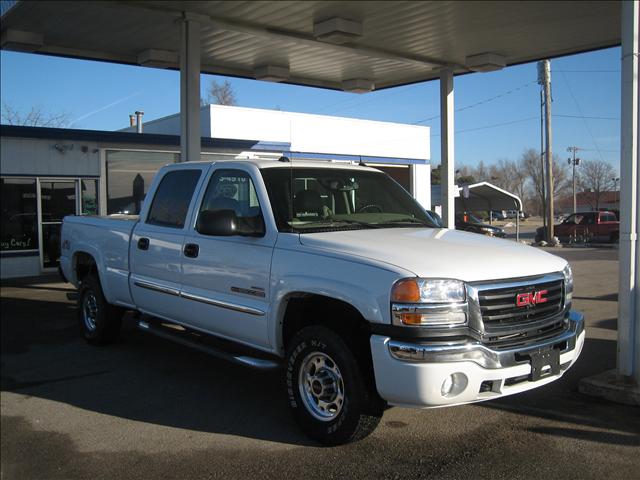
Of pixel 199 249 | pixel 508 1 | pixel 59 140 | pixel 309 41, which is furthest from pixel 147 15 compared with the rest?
pixel 199 249

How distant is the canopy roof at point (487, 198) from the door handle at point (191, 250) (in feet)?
71.4

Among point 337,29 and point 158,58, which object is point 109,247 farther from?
point 158,58

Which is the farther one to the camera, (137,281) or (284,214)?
(137,281)

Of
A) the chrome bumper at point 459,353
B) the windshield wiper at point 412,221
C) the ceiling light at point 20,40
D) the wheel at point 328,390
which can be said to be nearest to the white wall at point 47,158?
the ceiling light at point 20,40

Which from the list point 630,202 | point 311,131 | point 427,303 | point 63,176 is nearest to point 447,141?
point 311,131

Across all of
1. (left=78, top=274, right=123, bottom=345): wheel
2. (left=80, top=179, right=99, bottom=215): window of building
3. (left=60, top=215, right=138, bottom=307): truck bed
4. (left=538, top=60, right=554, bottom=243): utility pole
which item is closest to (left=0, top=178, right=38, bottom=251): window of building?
(left=80, top=179, right=99, bottom=215): window of building

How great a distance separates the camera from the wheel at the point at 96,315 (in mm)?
7312

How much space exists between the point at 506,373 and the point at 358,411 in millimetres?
1030

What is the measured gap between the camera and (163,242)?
20.0ft

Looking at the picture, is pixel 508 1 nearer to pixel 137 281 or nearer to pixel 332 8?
pixel 332 8

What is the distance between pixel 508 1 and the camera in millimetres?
10812

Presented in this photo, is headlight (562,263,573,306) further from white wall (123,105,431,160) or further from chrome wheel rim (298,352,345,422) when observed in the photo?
white wall (123,105,431,160)

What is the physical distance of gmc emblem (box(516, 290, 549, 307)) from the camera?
4.19m

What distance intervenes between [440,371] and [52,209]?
46.3ft
